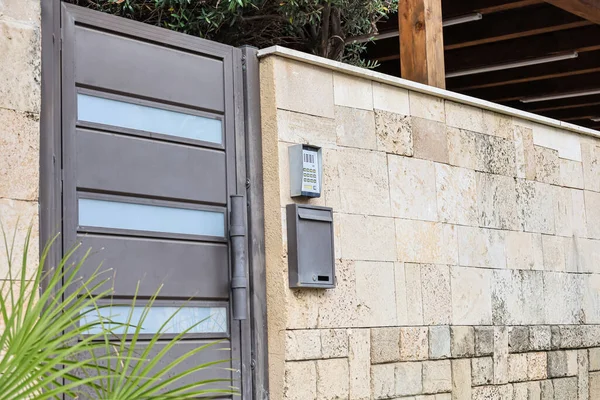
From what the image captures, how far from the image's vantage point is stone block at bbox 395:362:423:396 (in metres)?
4.79

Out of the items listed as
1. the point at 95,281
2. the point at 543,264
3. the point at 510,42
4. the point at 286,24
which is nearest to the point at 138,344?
the point at 95,281

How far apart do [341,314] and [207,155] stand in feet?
3.16

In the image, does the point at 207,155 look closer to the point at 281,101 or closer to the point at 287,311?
the point at 281,101

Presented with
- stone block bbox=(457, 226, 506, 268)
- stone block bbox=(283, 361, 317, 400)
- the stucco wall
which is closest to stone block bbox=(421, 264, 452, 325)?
stone block bbox=(457, 226, 506, 268)

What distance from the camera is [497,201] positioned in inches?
221

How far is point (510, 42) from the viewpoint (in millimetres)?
8328

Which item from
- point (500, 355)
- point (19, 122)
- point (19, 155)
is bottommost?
point (500, 355)

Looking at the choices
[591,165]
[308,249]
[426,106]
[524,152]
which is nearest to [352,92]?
[426,106]

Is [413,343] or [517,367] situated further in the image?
[517,367]

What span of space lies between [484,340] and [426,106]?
1305 mm

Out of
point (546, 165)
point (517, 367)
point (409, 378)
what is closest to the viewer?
point (409, 378)

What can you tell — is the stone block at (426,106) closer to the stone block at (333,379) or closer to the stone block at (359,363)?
the stone block at (359,363)

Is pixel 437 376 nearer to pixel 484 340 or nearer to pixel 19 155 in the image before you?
pixel 484 340

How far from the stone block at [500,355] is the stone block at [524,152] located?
0.94 metres
